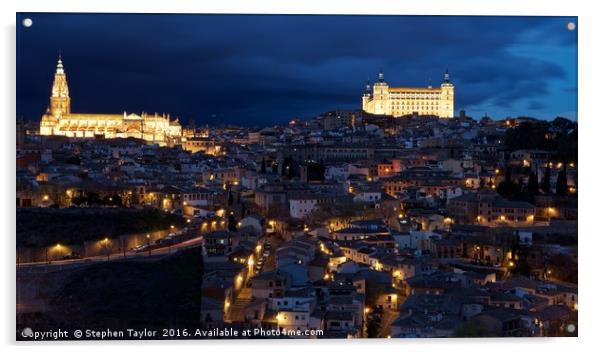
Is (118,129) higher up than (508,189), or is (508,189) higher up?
(118,129)

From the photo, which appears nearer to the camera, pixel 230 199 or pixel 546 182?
pixel 546 182

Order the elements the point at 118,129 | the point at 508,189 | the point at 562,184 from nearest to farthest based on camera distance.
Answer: the point at 562,184
the point at 508,189
the point at 118,129

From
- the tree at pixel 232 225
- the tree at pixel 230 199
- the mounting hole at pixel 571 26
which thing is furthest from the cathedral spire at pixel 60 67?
the tree at pixel 230 199

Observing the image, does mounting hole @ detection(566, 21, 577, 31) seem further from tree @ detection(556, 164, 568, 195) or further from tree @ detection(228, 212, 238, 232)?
tree @ detection(228, 212, 238, 232)

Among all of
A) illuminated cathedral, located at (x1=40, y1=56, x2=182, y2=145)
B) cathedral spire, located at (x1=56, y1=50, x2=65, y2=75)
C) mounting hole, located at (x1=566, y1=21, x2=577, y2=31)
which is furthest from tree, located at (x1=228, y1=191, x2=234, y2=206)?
illuminated cathedral, located at (x1=40, y1=56, x2=182, y2=145)

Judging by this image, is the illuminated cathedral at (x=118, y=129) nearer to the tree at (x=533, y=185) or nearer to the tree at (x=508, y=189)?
the tree at (x=508, y=189)

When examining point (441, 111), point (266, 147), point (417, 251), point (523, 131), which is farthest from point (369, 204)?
point (441, 111)

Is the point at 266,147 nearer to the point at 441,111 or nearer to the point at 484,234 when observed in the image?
the point at 441,111

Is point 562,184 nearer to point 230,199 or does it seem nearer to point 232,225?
point 232,225

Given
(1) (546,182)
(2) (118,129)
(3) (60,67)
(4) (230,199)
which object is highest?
(2) (118,129)

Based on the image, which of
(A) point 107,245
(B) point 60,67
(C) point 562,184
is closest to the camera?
(B) point 60,67

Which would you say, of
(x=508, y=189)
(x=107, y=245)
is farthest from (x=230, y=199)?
(x=508, y=189)
